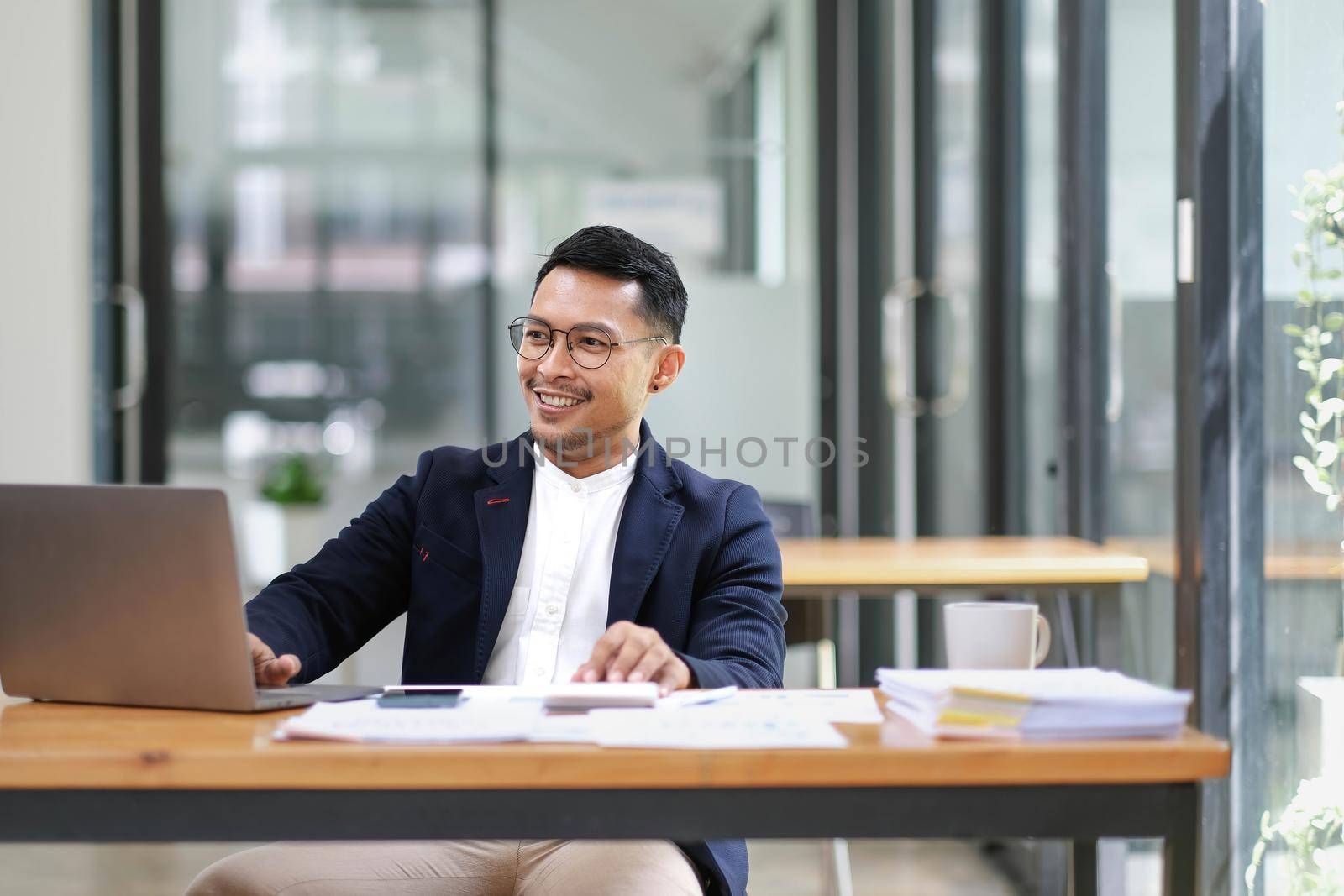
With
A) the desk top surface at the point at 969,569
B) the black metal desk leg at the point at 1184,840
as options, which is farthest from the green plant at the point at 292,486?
the black metal desk leg at the point at 1184,840

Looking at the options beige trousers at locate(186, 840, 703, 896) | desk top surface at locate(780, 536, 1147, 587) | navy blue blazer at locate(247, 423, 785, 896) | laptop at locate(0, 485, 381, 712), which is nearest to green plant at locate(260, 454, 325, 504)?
desk top surface at locate(780, 536, 1147, 587)

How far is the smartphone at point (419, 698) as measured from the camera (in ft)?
4.28

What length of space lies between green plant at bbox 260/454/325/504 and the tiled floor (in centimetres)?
123

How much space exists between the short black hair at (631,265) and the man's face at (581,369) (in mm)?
11

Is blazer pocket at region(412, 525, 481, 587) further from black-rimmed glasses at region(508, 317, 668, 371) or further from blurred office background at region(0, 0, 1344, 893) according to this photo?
blurred office background at region(0, 0, 1344, 893)

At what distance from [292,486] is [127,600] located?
10.7 ft

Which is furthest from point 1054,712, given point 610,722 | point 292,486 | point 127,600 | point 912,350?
point 292,486

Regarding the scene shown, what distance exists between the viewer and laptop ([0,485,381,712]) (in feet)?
4.20

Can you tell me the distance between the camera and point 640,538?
1813 millimetres

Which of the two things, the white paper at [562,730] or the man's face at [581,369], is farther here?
the man's face at [581,369]

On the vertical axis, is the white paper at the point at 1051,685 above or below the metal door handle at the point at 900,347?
below

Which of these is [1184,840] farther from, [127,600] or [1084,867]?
[127,600]

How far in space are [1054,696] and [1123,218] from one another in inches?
79.5

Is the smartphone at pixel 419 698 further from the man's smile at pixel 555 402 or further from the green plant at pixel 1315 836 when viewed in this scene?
the green plant at pixel 1315 836
